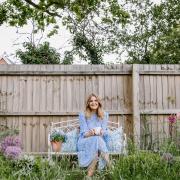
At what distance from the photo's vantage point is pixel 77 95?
8922mm

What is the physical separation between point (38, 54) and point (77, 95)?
361 centimetres

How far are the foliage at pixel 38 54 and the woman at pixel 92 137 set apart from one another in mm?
5046

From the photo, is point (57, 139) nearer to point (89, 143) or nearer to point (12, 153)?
point (89, 143)

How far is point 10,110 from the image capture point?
8.87 metres

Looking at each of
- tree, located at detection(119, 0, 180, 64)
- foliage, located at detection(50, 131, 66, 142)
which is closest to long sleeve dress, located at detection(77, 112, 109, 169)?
foliage, located at detection(50, 131, 66, 142)

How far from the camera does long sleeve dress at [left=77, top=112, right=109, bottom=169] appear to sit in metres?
6.46

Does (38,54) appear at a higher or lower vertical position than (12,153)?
higher

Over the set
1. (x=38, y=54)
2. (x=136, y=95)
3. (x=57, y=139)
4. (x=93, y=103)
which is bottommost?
(x=57, y=139)

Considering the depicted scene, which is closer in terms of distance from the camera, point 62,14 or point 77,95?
point 77,95

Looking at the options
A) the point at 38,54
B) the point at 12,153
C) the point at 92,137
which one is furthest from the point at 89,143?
the point at 38,54

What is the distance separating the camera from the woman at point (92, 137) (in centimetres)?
622

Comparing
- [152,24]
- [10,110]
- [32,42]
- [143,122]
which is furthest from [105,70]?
[152,24]

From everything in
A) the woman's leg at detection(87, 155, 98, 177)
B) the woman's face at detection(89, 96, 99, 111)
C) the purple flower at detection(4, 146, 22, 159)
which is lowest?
the woman's leg at detection(87, 155, 98, 177)

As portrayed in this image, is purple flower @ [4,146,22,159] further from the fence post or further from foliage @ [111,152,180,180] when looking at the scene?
the fence post
